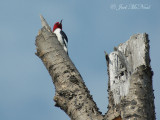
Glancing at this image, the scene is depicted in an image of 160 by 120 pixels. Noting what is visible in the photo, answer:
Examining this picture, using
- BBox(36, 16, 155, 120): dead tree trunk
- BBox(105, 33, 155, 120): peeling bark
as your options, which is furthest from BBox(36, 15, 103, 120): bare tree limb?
BBox(105, 33, 155, 120): peeling bark

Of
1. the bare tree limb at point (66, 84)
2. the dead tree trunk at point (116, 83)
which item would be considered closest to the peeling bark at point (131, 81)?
the dead tree trunk at point (116, 83)

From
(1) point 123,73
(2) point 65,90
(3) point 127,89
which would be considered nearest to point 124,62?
(1) point 123,73

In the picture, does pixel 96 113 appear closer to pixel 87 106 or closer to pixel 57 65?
pixel 87 106

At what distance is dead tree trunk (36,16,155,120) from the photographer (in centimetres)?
325

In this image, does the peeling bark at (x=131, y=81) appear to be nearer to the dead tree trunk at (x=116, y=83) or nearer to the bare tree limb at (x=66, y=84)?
the dead tree trunk at (x=116, y=83)

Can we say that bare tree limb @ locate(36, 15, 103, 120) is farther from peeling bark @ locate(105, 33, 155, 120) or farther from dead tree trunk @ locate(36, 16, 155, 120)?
peeling bark @ locate(105, 33, 155, 120)

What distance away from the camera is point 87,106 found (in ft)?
11.1

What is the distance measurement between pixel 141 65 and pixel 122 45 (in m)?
0.54

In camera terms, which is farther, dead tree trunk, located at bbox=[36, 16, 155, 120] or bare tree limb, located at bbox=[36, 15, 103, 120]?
bare tree limb, located at bbox=[36, 15, 103, 120]

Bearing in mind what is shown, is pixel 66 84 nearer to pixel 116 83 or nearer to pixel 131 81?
pixel 116 83

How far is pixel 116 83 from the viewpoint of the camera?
12.1ft

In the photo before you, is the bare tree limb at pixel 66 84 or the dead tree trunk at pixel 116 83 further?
the bare tree limb at pixel 66 84

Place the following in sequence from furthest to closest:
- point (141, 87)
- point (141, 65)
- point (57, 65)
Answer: point (57, 65)
point (141, 65)
point (141, 87)

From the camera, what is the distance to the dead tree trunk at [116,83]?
10.7 ft
